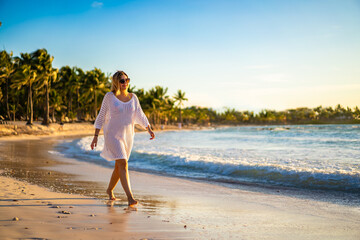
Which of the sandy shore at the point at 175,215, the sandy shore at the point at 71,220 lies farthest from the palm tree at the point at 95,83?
the sandy shore at the point at 71,220

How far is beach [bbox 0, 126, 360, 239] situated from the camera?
9.62 ft

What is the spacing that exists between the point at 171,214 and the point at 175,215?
70 millimetres

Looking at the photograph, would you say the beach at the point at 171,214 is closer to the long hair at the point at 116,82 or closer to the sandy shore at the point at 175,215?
the sandy shore at the point at 175,215

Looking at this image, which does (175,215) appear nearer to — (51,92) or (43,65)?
(43,65)

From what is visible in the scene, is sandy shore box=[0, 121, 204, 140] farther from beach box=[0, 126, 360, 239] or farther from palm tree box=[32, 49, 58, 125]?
beach box=[0, 126, 360, 239]

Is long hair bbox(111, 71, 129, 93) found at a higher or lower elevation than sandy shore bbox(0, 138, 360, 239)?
higher

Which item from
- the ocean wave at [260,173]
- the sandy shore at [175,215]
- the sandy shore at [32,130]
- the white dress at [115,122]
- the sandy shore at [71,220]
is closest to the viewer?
the sandy shore at [71,220]

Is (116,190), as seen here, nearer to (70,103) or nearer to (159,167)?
(159,167)

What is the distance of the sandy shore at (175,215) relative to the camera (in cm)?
293

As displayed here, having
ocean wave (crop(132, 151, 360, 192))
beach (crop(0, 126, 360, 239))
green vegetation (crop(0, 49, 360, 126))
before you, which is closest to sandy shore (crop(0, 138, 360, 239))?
beach (crop(0, 126, 360, 239))

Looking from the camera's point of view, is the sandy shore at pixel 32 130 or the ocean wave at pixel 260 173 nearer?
the ocean wave at pixel 260 173

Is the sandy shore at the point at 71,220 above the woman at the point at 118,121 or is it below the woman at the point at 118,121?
below

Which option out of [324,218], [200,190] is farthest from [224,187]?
[324,218]

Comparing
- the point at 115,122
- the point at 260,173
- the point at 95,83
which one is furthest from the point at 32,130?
the point at 115,122
